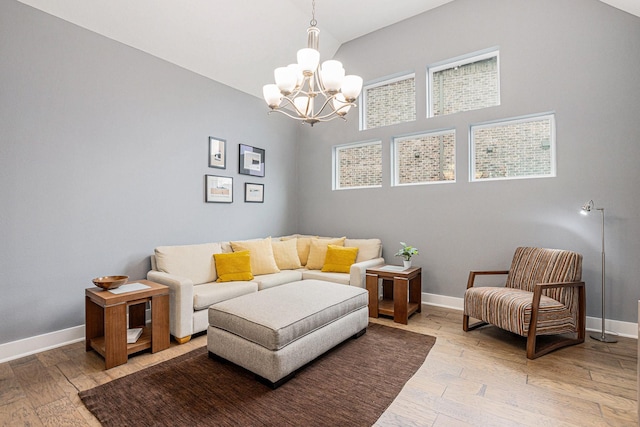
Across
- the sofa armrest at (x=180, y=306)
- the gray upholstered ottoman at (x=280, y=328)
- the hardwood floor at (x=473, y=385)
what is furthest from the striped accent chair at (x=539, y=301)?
the sofa armrest at (x=180, y=306)

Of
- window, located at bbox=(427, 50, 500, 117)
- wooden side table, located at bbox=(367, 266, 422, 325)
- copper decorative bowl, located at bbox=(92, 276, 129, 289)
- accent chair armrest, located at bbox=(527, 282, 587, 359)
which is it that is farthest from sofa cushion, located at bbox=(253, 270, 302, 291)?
window, located at bbox=(427, 50, 500, 117)

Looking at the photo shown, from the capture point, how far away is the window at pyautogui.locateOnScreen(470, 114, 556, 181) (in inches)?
136

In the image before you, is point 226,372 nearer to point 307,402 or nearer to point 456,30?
point 307,402

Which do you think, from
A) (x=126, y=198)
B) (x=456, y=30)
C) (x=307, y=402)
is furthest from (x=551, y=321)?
(x=126, y=198)

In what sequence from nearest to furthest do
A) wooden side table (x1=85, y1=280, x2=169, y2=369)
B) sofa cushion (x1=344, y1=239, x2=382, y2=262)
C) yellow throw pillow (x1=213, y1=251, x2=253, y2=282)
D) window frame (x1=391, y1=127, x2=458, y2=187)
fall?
wooden side table (x1=85, y1=280, x2=169, y2=369) < yellow throw pillow (x1=213, y1=251, x2=253, y2=282) < window frame (x1=391, y1=127, x2=458, y2=187) < sofa cushion (x1=344, y1=239, x2=382, y2=262)

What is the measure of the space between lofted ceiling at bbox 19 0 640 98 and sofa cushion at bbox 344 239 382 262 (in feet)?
8.61

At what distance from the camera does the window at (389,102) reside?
4.37m

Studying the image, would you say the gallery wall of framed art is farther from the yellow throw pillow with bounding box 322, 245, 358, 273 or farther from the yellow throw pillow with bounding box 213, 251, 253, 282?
the yellow throw pillow with bounding box 322, 245, 358, 273

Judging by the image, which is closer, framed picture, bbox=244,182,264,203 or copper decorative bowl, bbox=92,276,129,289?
copper decorative bowl, bbox=92,276,129,289

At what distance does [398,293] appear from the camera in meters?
3.50

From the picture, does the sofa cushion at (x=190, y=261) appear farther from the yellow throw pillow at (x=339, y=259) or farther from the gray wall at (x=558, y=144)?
the gray wall at (x=558, y=144)

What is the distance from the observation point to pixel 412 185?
4254 mm

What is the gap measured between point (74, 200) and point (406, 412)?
3273mm

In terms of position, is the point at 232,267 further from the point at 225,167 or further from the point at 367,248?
the point at 367,248
